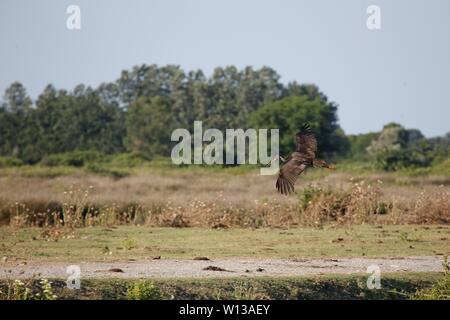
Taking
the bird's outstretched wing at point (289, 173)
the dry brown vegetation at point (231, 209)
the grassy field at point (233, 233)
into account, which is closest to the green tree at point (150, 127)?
the grassy field at point (233, 233)

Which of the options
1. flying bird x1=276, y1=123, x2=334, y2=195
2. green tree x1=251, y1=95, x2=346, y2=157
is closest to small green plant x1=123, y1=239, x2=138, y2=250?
flying bird x1=276, y1=123, x2=334, y2=195

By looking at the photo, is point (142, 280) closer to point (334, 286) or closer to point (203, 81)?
point (334, 286)

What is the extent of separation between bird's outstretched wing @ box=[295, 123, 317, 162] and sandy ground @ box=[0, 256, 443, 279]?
185 cm

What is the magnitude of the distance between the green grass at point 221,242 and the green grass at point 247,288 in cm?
309

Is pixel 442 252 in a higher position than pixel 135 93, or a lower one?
lower

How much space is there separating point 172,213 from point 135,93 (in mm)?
57820

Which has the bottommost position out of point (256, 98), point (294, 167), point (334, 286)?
point (334, 286)

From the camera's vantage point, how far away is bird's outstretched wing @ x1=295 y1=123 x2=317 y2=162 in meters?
15.8

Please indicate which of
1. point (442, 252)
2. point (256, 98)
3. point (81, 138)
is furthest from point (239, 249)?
point (256, 98)

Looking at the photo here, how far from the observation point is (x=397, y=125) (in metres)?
75.6

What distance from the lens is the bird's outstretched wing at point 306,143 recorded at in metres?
15.8

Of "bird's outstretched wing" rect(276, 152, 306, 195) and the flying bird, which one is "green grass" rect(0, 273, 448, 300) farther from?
"bird's outstretched wing" rect(276, 152, 306, 195)

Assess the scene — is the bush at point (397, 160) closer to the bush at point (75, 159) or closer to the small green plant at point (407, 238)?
the bush at point (75, 159)

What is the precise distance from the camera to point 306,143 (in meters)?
15.8
